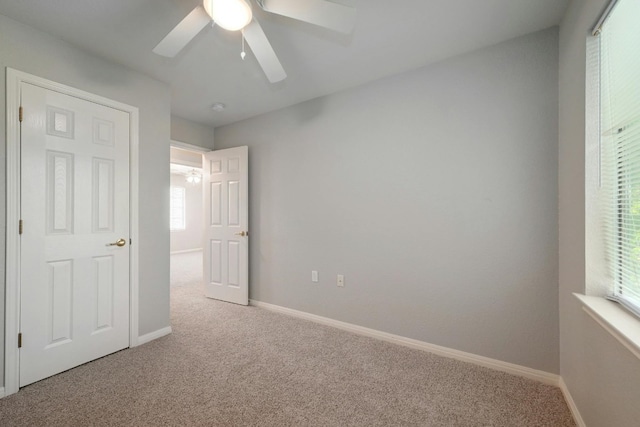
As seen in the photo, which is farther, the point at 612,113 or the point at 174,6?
the point at 174,6

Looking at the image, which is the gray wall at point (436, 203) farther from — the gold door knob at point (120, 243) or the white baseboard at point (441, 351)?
the gold door knob at point (120, 243)

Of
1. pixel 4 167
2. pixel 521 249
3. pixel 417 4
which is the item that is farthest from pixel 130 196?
pixel 521 249

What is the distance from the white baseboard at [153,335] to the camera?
2467mm

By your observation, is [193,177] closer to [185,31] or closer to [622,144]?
[185,31]

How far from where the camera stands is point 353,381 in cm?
191

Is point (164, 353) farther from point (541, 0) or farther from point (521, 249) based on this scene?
point (541, 0)

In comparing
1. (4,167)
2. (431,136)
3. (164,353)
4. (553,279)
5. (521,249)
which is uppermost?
(431,136)

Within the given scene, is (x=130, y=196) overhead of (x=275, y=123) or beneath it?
beneath

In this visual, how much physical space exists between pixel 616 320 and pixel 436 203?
1302mm

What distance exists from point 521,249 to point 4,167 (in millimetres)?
3612

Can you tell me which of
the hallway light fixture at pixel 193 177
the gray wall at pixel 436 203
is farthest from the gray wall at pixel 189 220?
the gray wall at pixel 436 203

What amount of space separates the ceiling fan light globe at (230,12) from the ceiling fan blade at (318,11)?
11 centimetres

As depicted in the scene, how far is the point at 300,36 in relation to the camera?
1.94 metres

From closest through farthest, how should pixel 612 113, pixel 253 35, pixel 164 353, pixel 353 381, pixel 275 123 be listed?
pixel 612 113
pixel 253 35
pixel 353 381
pixel 164 353
pixel 275 123
